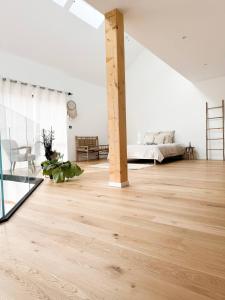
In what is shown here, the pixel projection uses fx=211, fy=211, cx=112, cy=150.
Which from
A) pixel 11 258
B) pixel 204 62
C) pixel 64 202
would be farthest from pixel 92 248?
pixel 204 62

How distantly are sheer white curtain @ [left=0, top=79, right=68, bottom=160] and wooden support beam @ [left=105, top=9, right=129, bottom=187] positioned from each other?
145 centimetres

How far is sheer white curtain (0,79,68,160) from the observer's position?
158 inches

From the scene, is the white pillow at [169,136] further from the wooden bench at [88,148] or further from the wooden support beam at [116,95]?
the wooden support beam at [116,95]

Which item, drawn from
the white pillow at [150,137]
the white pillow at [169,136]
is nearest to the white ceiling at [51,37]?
the white pillow at [150,137]

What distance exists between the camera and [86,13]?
16.0ft

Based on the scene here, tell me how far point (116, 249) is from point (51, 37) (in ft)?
16.7

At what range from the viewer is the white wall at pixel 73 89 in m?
4.84

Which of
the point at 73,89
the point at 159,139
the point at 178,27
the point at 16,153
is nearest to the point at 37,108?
the point at 73,89

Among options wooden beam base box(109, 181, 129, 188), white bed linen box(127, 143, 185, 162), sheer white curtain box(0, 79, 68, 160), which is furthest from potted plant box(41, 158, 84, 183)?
white bed linen box(127, 143, 185, 162)

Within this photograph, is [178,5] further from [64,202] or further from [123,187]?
[64,202]

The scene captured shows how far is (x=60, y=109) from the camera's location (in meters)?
5.82

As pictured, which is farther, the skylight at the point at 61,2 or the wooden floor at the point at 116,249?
the skylight at the point at 61,2

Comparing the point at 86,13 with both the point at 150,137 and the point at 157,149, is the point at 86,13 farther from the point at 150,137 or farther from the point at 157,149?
the point at 150,137

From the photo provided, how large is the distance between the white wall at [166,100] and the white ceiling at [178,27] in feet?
5.43
